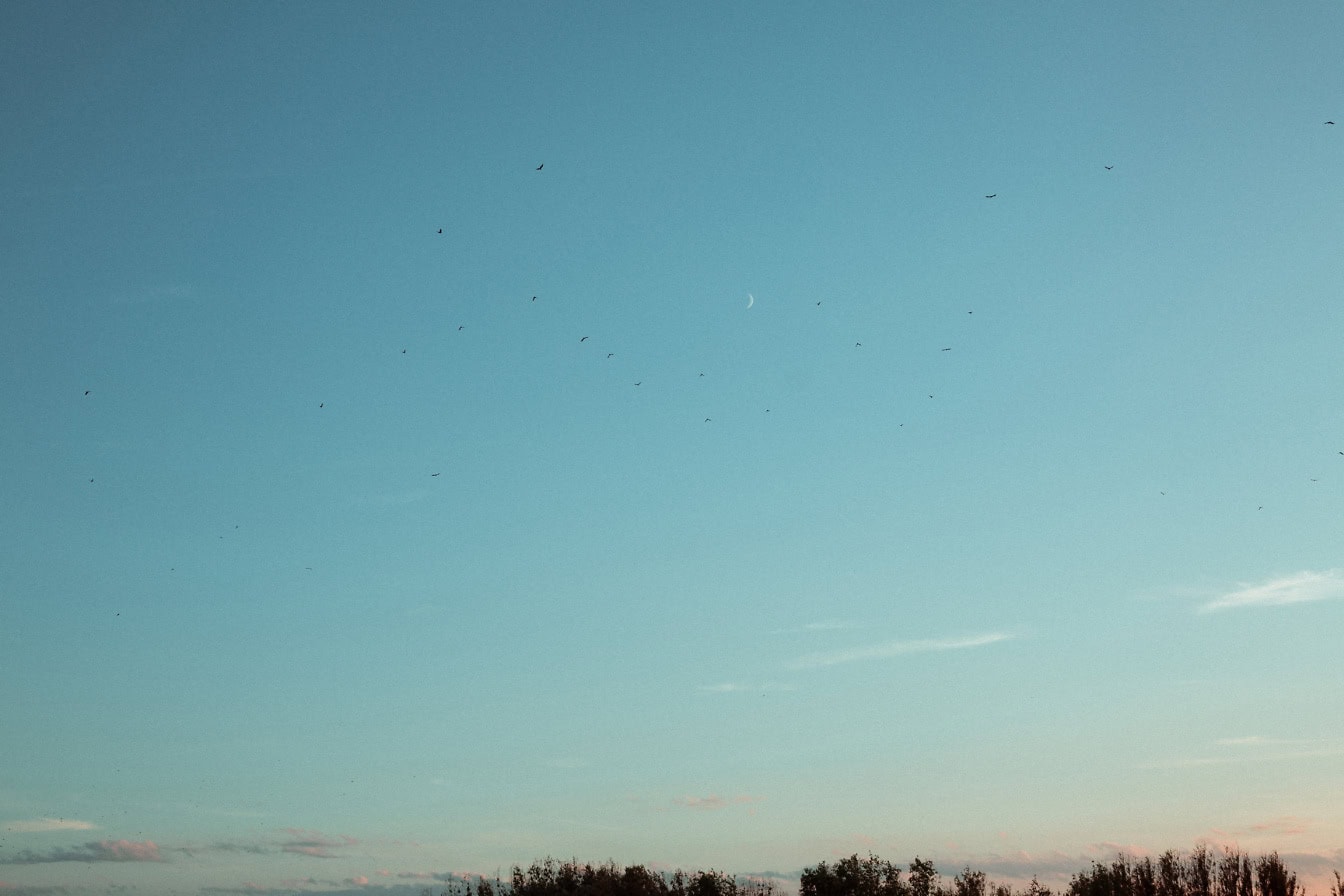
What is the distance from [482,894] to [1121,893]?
Answer: 47178mm

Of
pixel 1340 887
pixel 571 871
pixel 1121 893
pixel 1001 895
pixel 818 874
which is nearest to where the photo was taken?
pixel 1340 887

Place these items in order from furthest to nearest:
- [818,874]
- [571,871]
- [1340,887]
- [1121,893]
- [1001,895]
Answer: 1. [818,874]
2. [571,871]
3. [1001,895]
4. [1121,893]
5. [1340,887]

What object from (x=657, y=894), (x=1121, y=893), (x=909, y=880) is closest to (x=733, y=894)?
(x=657, y=894)

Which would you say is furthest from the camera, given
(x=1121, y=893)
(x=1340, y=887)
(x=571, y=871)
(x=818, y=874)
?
(x=818, y=874)

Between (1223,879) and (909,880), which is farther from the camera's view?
(909,880)

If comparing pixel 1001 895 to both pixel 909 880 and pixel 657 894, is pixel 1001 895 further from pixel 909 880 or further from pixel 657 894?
pixel 657 894

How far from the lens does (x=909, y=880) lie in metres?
88.8

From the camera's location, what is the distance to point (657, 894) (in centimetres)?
8762

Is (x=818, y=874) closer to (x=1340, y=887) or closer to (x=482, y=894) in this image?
(x=482, y=894)

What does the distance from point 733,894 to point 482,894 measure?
19.9 meters

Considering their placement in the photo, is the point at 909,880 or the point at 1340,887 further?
the point at 909,880

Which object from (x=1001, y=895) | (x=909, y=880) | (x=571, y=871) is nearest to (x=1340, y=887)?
(x=1001, y=895)

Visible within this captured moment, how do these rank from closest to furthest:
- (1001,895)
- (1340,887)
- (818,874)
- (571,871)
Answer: (1340,887) < (1001,895) < (571,871) < (818,874)

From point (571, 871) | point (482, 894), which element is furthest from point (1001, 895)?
point (482, 894)
